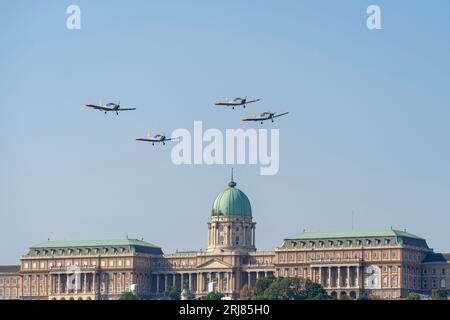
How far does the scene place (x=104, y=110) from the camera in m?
A: 197
